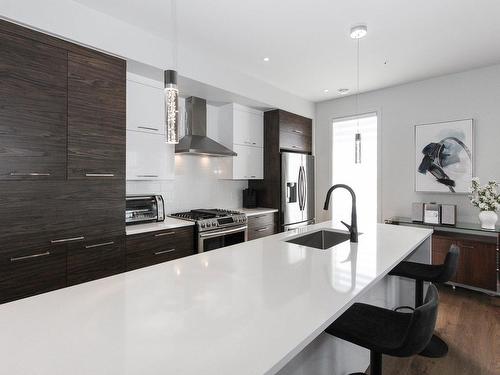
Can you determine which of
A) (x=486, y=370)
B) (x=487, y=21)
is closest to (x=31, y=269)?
(x=486, y=370)

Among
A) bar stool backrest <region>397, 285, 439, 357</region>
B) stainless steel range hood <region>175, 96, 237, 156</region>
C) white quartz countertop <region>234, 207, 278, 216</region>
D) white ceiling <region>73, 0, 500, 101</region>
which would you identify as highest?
white ceiling <region>73, 0, 500, 101</region>

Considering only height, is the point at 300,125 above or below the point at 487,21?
below

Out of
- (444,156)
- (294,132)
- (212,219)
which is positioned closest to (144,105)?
(212,219)

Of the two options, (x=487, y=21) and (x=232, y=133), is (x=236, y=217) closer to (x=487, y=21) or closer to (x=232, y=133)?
(x=232, y=133)

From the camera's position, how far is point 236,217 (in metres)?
3.48

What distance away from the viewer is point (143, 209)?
3047 millimetres

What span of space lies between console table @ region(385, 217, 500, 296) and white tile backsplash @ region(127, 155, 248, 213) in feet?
9.22

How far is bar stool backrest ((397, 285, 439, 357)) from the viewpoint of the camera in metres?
1.06

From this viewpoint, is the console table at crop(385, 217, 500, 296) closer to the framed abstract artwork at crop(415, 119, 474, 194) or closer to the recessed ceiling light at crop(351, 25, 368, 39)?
the framed abstract artwork at crop(415, 119, 474, 194)

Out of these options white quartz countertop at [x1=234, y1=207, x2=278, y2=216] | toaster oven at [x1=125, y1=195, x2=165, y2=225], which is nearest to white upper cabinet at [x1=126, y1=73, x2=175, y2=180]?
toaster oven at [x1=125, y1=195, x2=165, y2=225]

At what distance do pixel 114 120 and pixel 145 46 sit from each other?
30.8 inches

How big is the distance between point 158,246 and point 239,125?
2.06 meters

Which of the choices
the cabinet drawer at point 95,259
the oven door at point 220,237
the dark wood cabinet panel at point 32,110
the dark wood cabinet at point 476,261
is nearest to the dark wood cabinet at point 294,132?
the oven door at point 220,237

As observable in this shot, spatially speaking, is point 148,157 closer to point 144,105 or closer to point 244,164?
point 144,105
